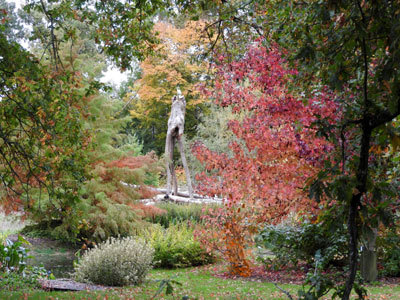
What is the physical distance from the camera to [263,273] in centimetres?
916

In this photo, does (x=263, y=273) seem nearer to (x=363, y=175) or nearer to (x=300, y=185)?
(x=300, y=185)

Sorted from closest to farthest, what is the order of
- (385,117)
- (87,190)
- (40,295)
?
1. (385,117)
2. (40,295)
3. (87,190)

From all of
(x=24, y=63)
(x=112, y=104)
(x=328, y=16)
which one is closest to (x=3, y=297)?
(x=24, y=63)

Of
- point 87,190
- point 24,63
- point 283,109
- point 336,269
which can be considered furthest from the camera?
point 87,190

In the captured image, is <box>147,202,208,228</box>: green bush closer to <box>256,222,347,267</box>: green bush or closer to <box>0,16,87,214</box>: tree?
<box>256,222,347,267</box>: green bush

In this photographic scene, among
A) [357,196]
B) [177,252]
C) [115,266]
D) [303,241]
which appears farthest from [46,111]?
[177,252]

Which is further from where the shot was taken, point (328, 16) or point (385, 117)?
point (328, 16)

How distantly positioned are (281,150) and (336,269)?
335 cm

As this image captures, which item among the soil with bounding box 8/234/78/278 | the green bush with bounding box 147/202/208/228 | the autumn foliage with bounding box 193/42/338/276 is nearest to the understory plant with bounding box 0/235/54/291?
the soil with bounding box 8/234/78/278

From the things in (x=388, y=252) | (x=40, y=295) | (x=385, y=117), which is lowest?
(x=40, y=295)

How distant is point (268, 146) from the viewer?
23.4 ft

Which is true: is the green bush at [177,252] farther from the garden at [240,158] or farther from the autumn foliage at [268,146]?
the autumn foliage at [268,146]

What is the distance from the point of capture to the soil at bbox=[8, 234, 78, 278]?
1079 centimetres

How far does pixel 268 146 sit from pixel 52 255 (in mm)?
8566
